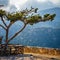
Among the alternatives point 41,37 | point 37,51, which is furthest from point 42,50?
point 41,37

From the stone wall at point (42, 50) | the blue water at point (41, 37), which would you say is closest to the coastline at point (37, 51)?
the stone wall at point (42, 50)

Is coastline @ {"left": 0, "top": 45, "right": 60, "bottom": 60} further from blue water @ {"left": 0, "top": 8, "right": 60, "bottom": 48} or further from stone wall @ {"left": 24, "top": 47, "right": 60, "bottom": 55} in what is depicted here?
blue water @ {"left": 0, "top": 8, "right": 60, "bottom": 48}

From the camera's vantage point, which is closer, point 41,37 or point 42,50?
point 42,50

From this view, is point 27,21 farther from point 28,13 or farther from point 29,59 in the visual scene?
point 29,59

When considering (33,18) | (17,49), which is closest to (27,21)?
(33,18)

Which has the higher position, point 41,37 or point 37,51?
point 37,51

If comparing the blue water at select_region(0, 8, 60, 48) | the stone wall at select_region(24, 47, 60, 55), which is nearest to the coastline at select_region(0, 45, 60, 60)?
the stone wall at select_region(24, 47, 60, 55)

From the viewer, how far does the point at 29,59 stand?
8766 mm

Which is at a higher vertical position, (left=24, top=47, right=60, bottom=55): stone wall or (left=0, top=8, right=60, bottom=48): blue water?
(left=24, top=47, right=60, bottom=55): stone wall

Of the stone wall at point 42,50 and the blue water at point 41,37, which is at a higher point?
the stone wall at point 42,50

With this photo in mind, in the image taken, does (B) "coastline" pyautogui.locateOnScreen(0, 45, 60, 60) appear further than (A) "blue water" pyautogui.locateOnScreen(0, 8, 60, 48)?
No

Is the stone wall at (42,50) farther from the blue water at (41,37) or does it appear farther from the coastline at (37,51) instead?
the blue water at (41,37)

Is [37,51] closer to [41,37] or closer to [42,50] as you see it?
[42,50]

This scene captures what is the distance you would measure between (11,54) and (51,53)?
1872 millimetres
